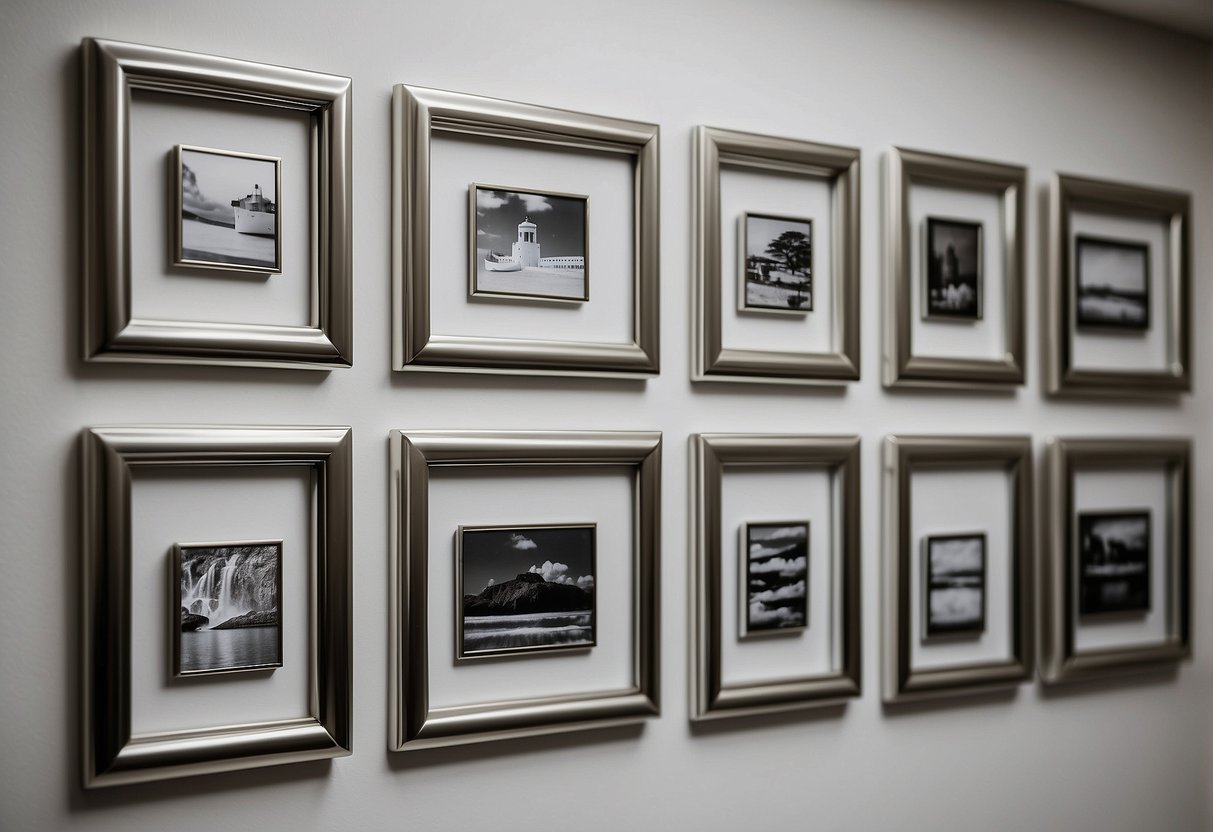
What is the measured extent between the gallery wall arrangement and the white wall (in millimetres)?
30

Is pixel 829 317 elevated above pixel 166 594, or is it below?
above

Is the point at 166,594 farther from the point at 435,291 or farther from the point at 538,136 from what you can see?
the point at 538,136

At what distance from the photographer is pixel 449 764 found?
1.38 m

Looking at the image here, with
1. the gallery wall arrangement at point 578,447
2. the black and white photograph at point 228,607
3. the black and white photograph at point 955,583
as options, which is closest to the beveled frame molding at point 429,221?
the gallery wall arrangement at point 578,447

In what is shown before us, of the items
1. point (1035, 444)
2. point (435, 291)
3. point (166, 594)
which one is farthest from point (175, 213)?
point (1035, 444)

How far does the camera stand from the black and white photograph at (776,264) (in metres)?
1.57

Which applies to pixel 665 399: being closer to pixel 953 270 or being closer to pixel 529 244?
pixel 529 244

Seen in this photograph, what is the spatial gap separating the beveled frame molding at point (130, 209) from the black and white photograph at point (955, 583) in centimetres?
106

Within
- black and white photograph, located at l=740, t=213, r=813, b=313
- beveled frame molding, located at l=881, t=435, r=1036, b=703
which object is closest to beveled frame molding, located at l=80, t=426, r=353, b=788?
black and white photograph, located at l=740, t=213, r=813, b=313

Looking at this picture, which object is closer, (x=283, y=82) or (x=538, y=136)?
(x=283, y=82)

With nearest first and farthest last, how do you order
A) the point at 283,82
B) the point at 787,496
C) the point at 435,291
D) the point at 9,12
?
1. the point at 9,12
2. the point at 283,82
3. the point at 435,291
4. the point at 787,496

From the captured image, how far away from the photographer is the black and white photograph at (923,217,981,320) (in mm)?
1732

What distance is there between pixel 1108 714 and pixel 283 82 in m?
1.83

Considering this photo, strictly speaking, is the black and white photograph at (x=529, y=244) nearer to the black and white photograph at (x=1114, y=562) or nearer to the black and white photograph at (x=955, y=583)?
the black and white photograph at (x=955, y=583)
